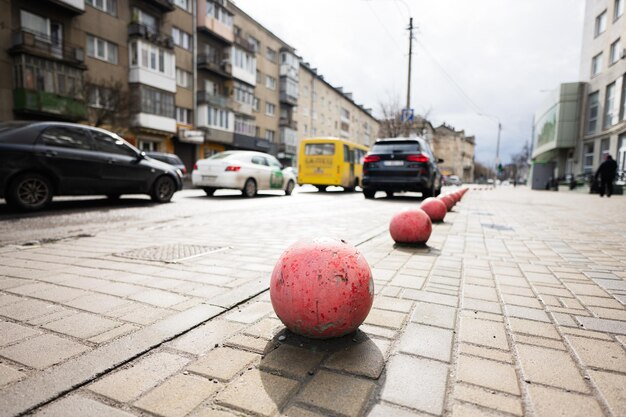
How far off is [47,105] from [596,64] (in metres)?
38.3

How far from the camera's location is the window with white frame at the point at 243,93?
3616cm

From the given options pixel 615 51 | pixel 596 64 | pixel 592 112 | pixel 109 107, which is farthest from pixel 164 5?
pixel 592 112

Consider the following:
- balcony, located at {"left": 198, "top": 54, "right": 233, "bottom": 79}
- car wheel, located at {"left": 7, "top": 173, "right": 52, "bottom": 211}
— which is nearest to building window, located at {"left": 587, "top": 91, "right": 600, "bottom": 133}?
balcony, located at {"left": 198, "top": 54, "right": 233, "bottom": 79}

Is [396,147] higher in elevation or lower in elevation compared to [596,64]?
lower

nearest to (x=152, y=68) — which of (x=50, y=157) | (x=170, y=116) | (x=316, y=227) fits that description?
(x=170, y=116)

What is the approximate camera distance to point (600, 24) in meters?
28.3

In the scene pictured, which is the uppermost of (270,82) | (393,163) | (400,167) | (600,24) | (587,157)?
(600,24)

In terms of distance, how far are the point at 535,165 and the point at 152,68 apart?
113 feet

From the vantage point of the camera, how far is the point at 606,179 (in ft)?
58.2

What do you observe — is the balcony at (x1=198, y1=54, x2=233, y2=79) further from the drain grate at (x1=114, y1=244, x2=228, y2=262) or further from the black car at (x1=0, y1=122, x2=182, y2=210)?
the drain grate at (x1=114, y1=244, x2=228, y2=262)

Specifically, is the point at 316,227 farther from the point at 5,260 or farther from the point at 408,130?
the point at 408,130

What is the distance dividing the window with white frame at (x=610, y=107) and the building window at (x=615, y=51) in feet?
5.82

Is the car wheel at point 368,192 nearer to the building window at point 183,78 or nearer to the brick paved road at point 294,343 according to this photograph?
the brick paved road at point 294,343

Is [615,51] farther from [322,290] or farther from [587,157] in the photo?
[322,290]
